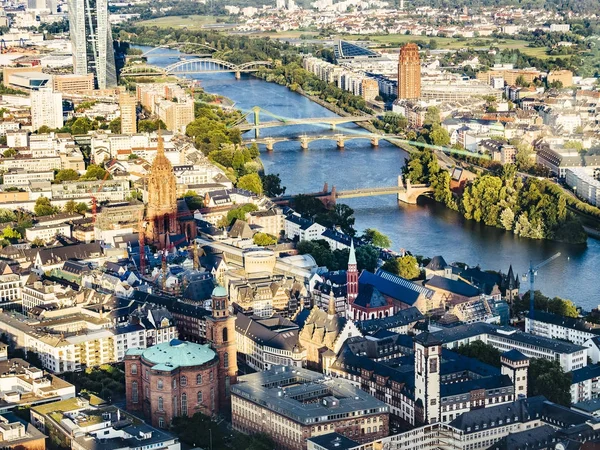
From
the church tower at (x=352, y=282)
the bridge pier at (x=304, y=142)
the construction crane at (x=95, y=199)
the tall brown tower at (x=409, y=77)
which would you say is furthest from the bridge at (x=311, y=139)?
the church tower at (x=352, y=282)

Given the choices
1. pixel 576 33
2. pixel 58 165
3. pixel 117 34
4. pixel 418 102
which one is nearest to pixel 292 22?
pixel 117 34

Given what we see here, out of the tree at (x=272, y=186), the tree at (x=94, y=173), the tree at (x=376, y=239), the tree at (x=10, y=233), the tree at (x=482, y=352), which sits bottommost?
the tree at (x=272, y=186)

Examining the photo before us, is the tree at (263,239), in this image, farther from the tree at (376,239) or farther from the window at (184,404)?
the window at (184,404)

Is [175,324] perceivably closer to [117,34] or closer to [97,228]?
[97,228]

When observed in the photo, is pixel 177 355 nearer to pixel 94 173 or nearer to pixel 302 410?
pixel 302 410

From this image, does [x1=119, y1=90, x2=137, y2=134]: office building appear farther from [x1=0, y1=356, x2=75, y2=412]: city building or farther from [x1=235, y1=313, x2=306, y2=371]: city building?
[x1=0, y1=356, x2=75, y2=412]: city building

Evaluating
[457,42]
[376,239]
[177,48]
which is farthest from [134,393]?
[177,48]

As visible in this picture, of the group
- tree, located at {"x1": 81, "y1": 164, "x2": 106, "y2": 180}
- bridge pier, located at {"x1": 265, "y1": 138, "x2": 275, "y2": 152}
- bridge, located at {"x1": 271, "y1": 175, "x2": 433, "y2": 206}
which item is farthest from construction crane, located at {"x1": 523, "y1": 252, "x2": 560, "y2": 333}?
bridge pier, located at {"x1": 265, "y1": 138, "x2": 275, "y2": 152}
